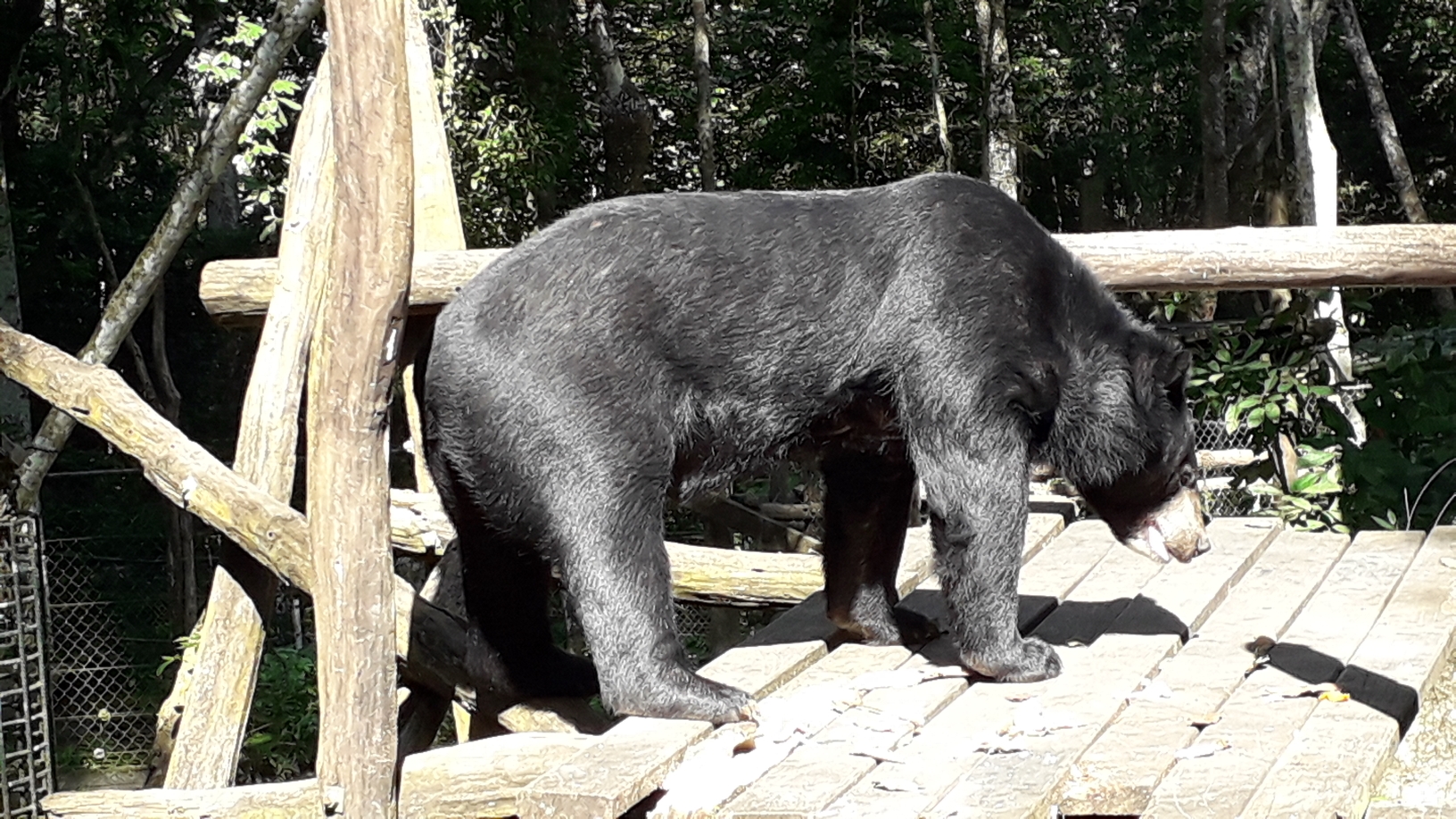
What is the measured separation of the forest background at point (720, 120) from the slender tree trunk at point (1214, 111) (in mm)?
25

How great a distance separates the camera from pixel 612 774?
121 inches

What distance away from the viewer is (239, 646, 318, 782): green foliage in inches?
412

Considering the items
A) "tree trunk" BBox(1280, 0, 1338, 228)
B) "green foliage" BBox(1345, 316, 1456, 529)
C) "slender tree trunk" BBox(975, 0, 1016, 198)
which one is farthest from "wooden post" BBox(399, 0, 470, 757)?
"slender tree trunk" BBox(975, 0, 1016, 198)

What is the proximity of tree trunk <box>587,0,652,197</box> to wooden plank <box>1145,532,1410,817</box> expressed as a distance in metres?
8.26

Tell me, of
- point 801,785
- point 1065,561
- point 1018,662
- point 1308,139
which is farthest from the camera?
Result: point 1308,139

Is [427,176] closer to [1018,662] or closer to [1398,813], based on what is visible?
[1018,662]

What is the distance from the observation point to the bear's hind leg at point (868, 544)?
14.0ft

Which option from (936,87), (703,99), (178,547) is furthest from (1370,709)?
(178,547)

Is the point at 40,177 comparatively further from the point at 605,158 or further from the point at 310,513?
the point at 310,513

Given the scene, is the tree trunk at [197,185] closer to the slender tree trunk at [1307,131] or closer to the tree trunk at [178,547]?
the tree trunk at [178,547]

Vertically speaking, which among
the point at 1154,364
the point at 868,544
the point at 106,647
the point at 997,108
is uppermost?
the point at 997,108

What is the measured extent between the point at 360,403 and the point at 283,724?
25.5ft

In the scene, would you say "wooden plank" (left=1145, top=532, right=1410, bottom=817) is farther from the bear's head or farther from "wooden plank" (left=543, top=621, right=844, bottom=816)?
"wooden plank" (left=543, top=621, right=844, bottom=816)

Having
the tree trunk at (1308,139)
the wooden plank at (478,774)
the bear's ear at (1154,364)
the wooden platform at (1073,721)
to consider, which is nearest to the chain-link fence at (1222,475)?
the tree trunk at (1308,139)
